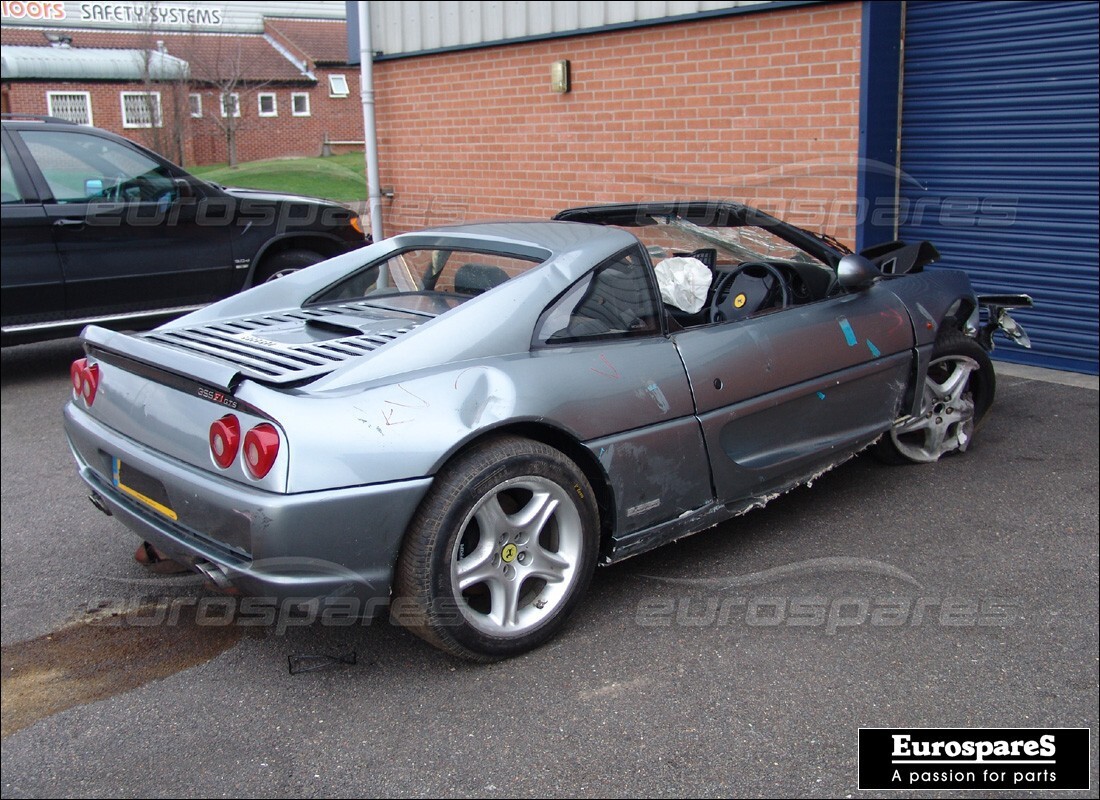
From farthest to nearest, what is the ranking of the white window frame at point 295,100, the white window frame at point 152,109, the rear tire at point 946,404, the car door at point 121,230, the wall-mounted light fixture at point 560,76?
the white window frame at point 295,100
the white window frame at point 152,109
the wall-mounted light fixture at point 560,76
the car door at point 121,230
the rear tire at point 946,404

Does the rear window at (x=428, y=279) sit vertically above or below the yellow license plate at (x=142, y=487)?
above

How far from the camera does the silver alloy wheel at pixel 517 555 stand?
330 centimetres

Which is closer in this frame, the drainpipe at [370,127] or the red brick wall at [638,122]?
the red brick wall at [638,122]

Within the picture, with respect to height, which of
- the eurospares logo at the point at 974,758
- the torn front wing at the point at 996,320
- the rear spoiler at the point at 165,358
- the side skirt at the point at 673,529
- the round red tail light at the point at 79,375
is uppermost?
the rear spoiler at the point at 165,358

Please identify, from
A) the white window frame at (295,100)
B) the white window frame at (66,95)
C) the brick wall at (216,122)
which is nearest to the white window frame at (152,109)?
the brick wall at (216,122)

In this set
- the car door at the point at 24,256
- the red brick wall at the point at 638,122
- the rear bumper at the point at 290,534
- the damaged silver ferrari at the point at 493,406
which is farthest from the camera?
the red brick wall at the point at 638,122

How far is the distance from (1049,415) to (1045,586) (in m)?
2.60

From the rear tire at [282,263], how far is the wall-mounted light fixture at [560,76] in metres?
2.75

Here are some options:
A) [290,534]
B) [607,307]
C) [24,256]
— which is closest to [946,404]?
[607,307]

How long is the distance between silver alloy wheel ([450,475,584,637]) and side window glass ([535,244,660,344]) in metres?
0.58

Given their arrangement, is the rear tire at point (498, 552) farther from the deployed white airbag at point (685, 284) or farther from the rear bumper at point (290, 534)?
the deployed white airbag at point (685, 284)

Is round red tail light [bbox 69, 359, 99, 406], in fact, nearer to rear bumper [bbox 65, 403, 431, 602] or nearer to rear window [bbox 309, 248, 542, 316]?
rear bumper [bbox 65, 403, 431, 602]

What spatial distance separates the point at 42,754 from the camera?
9.43 feet

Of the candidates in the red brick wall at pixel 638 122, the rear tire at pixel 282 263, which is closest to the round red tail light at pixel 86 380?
the rear tire at pixel 282 263
